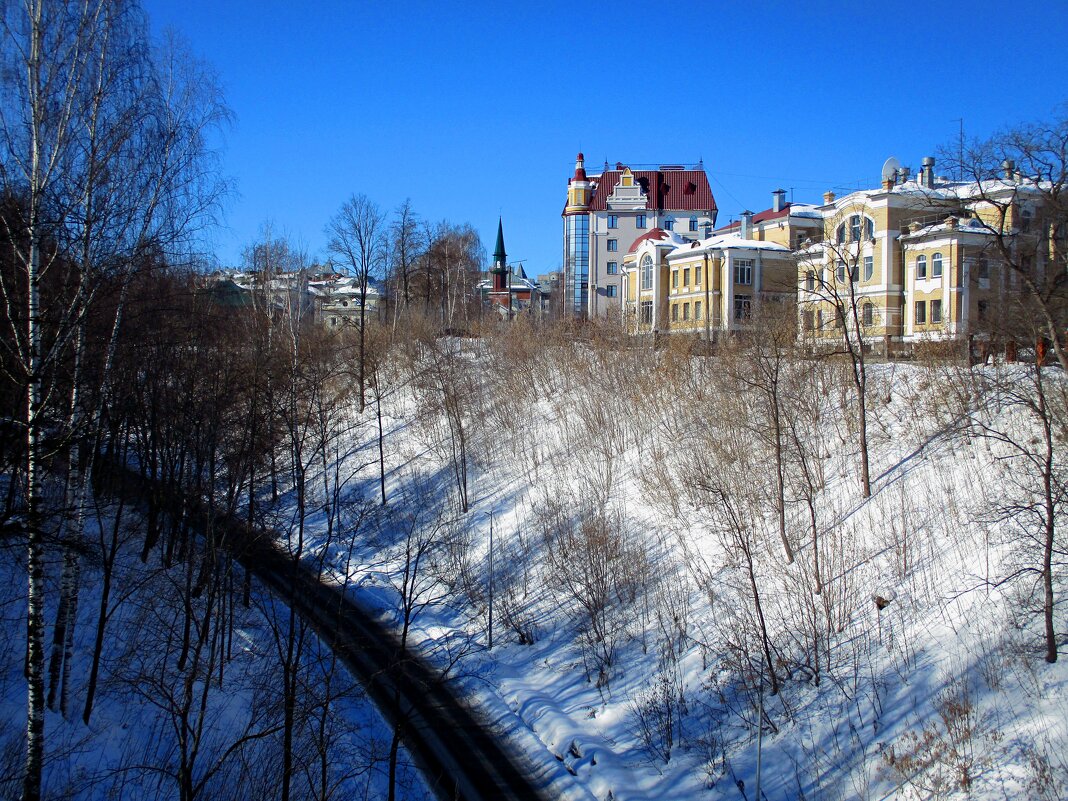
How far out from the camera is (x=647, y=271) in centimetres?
4853

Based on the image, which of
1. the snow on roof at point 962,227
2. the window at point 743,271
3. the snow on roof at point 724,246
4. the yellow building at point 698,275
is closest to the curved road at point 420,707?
the snow on roof at point 962,227

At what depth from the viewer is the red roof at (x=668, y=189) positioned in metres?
61.6

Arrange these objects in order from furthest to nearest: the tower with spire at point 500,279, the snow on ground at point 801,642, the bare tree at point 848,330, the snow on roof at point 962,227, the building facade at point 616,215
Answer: the tower with spire at point 500,279, the building facade at point 616,215, the bare tree at point 848,330, the snow on roof at point 962,227, the snow on ground at point 801,642

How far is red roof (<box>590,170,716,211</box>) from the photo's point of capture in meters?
61.6

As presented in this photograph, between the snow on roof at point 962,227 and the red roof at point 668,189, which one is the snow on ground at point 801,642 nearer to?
the snow on roof at point 962,227

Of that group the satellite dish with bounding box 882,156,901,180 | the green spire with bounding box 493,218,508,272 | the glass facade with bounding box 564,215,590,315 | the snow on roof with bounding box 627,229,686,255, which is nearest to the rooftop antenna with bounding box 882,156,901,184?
the satellite dish with bounding box 882,156,901,180

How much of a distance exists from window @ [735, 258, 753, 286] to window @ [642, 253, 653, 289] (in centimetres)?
748

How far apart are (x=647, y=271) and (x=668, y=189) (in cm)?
1735

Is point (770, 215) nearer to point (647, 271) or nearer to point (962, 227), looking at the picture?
point (647, 271)

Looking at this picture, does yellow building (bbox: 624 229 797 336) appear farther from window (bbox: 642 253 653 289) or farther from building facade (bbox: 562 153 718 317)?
building facade (bbox: 562 153 718 317)

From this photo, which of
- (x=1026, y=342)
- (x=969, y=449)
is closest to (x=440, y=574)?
(x=969, y=449)

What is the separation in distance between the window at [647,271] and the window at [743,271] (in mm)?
7478

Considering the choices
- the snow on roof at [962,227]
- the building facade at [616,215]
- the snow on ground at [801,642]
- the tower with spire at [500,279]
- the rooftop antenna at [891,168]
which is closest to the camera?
the snow on ground at [801,642]

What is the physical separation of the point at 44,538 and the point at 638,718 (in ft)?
29.1
